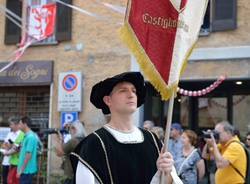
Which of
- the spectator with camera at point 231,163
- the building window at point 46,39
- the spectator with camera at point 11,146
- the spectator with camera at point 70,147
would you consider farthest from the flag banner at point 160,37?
the building window at point 46,39

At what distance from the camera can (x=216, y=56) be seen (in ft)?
39.2

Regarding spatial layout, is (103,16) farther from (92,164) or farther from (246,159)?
(92,164)

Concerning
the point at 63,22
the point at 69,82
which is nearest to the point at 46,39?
the point at 63,22

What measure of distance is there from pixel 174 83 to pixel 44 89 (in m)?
10.8

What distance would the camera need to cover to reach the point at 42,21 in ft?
43.5

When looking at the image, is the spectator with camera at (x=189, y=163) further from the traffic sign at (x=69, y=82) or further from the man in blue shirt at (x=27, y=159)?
the traffic sign at (x=69, y=82)

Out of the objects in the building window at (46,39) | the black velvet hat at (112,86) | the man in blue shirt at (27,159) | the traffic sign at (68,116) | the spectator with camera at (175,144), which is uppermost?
the building window at (46,39)

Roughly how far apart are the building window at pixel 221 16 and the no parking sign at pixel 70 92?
325cm

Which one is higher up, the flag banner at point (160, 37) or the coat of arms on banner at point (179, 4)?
the coat of arms on banner at point (179, 4)

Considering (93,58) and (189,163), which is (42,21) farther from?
(189,163)

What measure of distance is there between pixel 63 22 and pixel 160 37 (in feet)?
34.0

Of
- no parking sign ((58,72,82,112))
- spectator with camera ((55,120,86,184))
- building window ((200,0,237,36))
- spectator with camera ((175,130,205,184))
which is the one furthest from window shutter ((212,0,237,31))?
spectator with camera ((55,120,86,184))

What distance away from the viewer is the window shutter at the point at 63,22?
44.3 feet

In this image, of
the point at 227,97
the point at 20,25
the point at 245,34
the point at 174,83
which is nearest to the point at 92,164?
the point at 174,83
